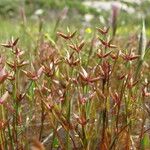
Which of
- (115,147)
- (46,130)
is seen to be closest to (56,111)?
(115,147)

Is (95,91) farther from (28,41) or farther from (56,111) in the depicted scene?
(28,41)

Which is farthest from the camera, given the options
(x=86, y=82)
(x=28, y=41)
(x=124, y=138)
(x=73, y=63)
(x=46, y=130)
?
(x=28, y=41)

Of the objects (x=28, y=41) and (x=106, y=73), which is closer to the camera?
(x=106, y=73)

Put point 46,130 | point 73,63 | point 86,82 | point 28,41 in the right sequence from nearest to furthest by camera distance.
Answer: point 86,82 → point 73,63 → point 46,130 → point 28,41

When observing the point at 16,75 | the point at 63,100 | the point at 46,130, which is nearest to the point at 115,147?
the point at 63,100

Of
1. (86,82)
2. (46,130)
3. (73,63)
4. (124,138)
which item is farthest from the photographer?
(46,130)

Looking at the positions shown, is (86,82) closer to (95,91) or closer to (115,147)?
(95,91)

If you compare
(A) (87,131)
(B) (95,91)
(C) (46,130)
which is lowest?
(C) (46,130)

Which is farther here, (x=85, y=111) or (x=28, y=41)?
(x=28, y=41)

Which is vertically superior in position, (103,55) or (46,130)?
(103,55)
